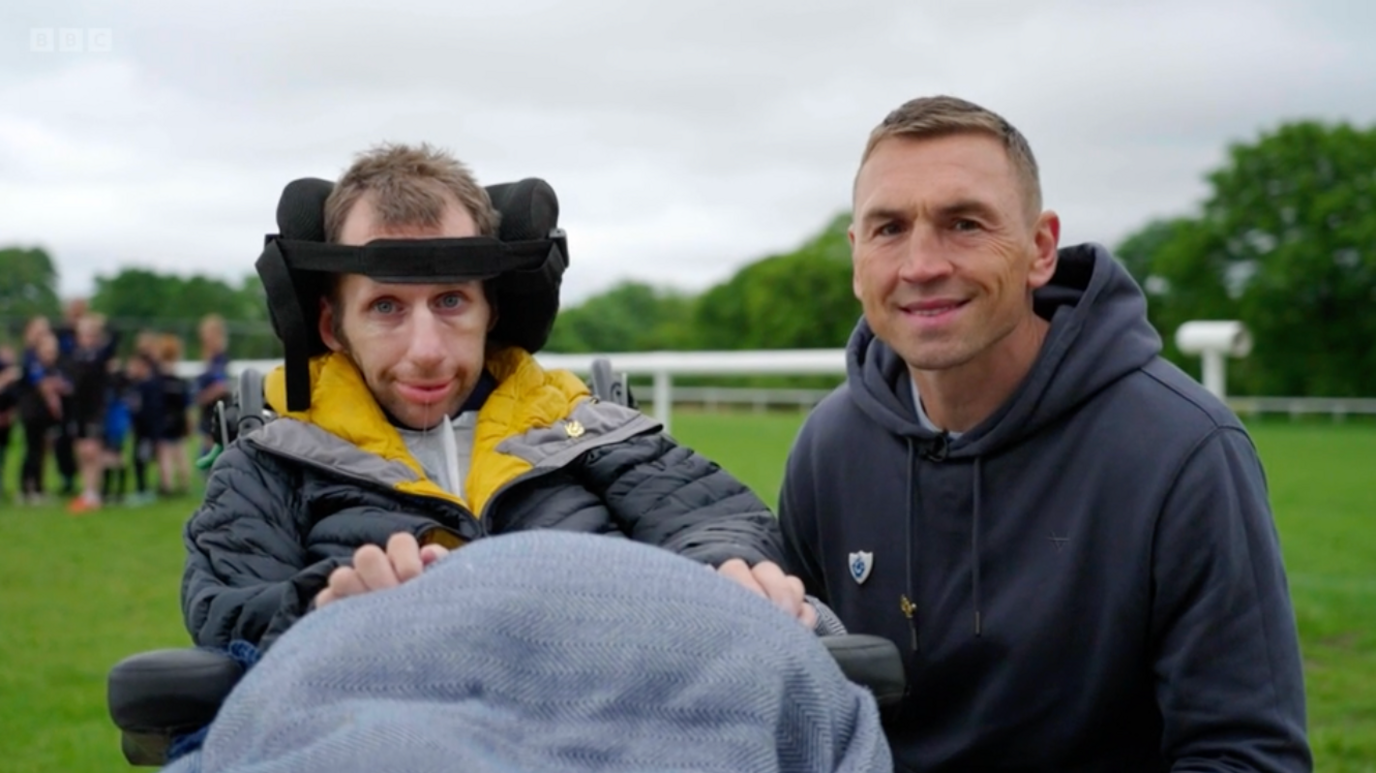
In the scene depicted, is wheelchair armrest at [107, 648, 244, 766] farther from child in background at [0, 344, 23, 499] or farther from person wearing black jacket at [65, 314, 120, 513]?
child in background at [0, 344, 23, 499]

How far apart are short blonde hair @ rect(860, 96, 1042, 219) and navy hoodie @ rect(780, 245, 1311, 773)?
0.76 feet

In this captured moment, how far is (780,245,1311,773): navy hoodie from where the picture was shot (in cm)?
268

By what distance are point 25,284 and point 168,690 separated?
81.6 feet

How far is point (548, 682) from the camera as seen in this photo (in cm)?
157

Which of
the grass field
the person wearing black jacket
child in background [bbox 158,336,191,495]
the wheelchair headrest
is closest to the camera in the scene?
the wheelchair headrest

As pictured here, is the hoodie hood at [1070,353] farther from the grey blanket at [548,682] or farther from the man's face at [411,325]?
the grey blanket at [548,682]

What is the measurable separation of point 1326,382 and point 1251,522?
51.3 metres

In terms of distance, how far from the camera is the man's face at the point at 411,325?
2.55 metres

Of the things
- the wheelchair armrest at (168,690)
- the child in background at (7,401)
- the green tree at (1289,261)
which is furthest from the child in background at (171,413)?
the green tree at (1289,261)

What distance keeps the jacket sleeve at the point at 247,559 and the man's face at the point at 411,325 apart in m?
0.25

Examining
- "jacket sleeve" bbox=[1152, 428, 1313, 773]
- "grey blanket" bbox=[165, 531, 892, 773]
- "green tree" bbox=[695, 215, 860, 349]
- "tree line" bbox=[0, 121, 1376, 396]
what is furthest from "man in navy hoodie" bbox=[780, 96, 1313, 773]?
"green tree" bbox=[695, 215, 860, 349]

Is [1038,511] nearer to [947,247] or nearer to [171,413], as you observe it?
[947,247]

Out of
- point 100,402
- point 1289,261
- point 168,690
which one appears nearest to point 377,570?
point 168,690

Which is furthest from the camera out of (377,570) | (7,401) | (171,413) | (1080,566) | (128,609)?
(7,401)
